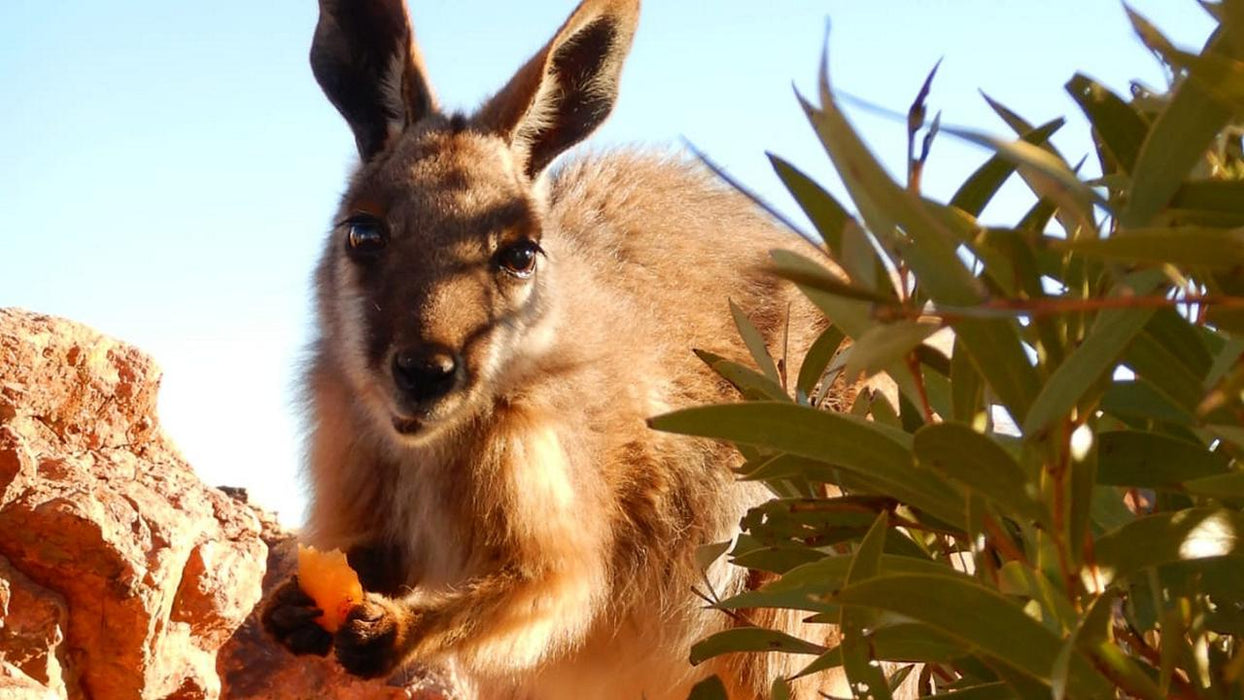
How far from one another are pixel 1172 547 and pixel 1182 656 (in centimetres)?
13

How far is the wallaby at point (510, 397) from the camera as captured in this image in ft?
11.7

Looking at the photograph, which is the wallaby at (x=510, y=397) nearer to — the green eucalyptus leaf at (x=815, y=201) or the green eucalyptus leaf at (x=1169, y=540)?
the green eucalyptus leaf at (x=815, y=201)

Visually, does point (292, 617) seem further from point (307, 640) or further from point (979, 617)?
point (979, 617)

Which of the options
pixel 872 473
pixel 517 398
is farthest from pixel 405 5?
pixel 872 473

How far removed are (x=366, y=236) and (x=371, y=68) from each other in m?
0.63

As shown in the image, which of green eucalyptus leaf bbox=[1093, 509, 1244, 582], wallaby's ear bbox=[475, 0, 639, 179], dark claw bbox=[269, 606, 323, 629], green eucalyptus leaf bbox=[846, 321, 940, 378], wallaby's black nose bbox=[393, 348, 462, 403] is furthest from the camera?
wallaby's ear bbox=[475, 0, 639, 179]

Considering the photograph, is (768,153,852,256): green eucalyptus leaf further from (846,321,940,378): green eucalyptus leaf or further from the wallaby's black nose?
the wallaby's black nose

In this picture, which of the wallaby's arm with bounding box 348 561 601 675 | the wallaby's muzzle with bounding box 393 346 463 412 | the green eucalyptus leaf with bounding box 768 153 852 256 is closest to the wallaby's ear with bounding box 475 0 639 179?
the wallaby's muzzle with bounding box 393 346 463 412

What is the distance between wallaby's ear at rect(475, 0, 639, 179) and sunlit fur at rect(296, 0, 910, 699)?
0.01m

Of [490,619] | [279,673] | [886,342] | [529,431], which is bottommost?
[279,673]

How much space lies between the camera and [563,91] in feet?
13.5

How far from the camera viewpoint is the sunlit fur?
362 cm

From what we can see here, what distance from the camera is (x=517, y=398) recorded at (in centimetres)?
397

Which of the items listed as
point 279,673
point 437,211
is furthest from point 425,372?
point 279,673
